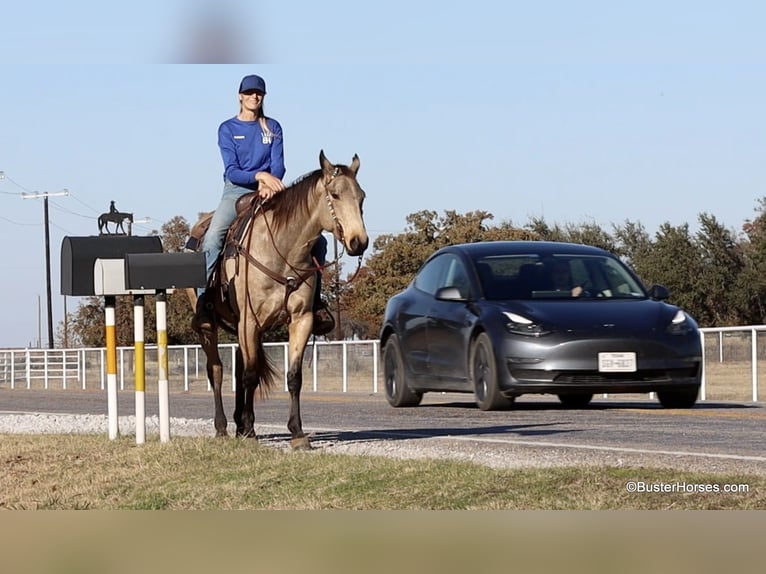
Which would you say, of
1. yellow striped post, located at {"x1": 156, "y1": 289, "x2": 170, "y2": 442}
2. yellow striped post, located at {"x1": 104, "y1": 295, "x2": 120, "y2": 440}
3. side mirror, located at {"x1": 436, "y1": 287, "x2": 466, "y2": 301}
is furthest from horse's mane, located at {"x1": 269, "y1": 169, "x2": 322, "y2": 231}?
side mirror, located at {"x1": 436, "y1": 287, "x2": 466, "y2": 301}

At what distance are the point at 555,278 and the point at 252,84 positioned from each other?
16.5 feet

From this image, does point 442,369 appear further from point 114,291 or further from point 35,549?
point 35,549

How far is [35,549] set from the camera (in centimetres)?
661

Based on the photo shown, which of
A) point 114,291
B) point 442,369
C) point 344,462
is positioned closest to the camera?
point 344,462

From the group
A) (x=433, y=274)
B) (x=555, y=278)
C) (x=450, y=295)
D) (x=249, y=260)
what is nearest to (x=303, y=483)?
(x=249, y=260)

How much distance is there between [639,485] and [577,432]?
18.1 ft

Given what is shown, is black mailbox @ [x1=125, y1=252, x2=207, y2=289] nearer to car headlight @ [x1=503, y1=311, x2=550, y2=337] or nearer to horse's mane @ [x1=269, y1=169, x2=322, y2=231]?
horse's mane @ [x1=269, y1=169, x2=322, y2=231]

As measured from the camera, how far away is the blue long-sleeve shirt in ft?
44.6

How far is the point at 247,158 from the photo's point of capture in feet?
45.0

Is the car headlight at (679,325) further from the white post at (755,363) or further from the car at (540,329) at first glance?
the white post at (755,363)

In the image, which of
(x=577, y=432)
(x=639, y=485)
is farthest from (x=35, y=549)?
(x=577, y=432)

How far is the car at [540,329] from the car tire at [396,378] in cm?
14

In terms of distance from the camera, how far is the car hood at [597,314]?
16125 millimetres

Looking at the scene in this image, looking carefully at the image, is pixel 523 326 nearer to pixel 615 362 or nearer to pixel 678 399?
pixel 615 362
